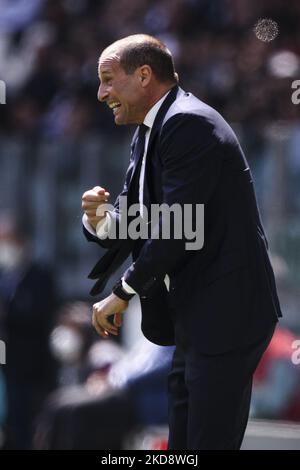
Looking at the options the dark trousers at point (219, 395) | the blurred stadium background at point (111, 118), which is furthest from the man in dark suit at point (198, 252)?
the blurred stadium background at point (111, 118)

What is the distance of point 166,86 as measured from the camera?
3836 mm

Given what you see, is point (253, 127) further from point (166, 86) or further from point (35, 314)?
point (166, 86)

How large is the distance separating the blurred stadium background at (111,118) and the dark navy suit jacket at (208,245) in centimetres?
263

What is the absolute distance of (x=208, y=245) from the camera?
3719 mm

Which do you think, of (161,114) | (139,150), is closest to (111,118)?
(139,150)

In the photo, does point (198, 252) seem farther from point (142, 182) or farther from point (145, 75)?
point (145, 75)

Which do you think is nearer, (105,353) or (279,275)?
(279,275)

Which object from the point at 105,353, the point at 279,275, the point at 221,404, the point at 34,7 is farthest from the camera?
the point at 34,7

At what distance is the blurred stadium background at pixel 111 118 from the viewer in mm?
7223

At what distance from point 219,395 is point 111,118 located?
5531 mm

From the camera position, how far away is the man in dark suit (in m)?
3.65

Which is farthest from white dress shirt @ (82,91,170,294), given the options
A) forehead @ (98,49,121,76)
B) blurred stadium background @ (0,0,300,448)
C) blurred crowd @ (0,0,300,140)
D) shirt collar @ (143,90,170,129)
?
blurred crowd @ (0,0,300,140)

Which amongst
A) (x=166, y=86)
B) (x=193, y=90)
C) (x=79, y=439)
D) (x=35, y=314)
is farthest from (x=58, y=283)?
(x=166, y=86)

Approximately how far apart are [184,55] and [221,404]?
560 centimetres
